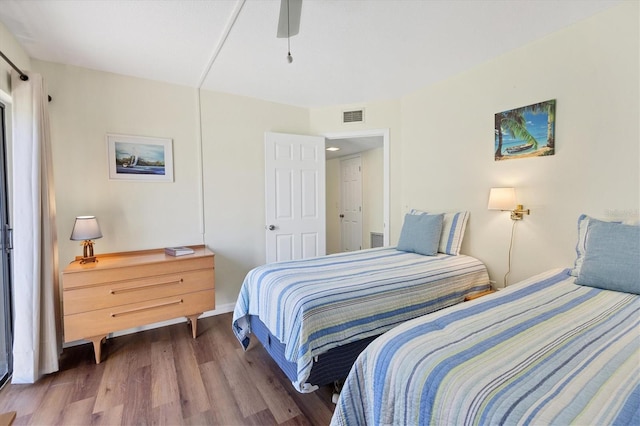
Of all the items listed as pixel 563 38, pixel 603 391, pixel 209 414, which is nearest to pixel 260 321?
pixel 209 414

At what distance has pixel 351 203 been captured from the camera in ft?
18.4

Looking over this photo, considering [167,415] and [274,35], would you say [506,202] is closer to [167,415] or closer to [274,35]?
[274,35]

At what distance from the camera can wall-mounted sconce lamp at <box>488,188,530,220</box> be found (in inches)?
94.5

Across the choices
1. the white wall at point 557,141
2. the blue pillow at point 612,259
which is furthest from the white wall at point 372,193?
the blue pillow at point 612,259

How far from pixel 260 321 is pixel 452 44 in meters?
2.62

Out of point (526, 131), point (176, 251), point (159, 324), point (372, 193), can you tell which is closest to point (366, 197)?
point (372, 193)

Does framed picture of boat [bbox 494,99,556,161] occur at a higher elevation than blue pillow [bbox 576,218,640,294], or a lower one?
higher

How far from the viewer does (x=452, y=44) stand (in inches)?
90.5

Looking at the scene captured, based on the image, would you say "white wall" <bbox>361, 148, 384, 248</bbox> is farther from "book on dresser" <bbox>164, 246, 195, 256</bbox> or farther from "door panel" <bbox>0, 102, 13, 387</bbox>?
"door panel" <bbox>0, 102, 13, 387</bbox>

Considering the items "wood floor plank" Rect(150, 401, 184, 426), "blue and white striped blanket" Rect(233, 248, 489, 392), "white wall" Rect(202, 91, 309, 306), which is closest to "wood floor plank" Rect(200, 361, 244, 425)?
"wood floor plank" Rect(150, 401, 184, 426)

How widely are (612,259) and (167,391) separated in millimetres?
2817

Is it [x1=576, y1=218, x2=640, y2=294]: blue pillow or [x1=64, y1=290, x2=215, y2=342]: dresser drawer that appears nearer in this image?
[x1=576, y1=218, x2=640, y2=294]: blue pillow

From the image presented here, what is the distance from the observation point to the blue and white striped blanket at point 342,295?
167 cm

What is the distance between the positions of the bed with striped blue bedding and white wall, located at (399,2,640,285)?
3.10 ft
